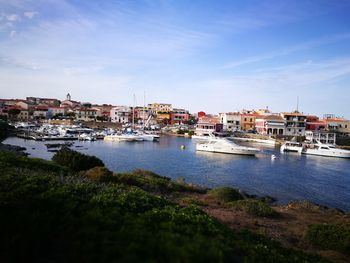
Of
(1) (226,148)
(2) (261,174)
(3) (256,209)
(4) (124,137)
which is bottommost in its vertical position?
(2) (261,174)

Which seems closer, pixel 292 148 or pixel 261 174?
pixel 261 174

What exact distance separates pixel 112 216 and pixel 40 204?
8.10 ft

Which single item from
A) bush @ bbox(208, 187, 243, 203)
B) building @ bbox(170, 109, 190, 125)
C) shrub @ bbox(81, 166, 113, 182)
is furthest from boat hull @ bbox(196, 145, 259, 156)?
building @ bbox(170, 109, 190, 125)

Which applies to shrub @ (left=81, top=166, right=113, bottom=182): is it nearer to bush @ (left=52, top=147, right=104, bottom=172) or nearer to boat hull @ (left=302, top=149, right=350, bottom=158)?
bush @ (left=52, top=147, right=104, bottom=172)

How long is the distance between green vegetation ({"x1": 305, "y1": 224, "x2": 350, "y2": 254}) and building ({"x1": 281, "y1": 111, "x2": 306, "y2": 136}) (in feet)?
283

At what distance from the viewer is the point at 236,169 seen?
41.6 meters

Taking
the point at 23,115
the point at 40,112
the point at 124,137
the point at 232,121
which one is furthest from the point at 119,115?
the point at 124,137

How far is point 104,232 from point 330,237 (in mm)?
10113

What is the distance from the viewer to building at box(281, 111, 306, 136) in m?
95.4

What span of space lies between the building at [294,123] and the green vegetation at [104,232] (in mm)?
90929

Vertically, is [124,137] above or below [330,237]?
above

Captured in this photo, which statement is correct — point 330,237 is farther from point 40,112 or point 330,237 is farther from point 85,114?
point 40,112

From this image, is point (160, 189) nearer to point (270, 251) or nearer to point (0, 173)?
point (0, 173)

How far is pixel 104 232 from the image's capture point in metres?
7.42
